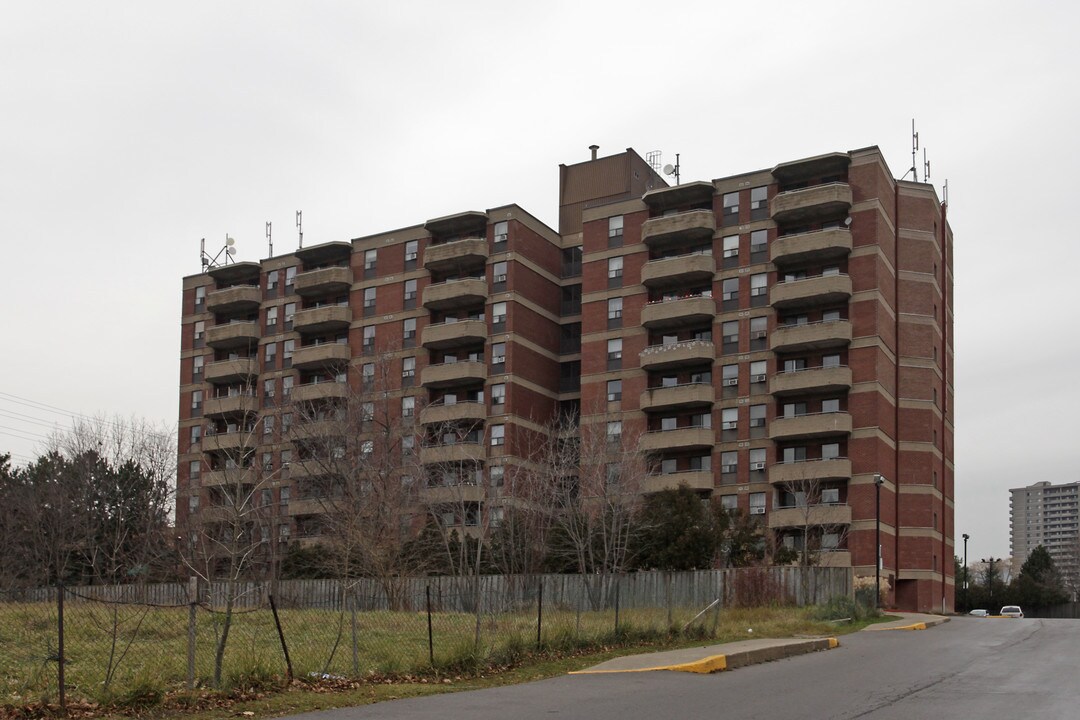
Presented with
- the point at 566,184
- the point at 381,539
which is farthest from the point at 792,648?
the point at 566,184

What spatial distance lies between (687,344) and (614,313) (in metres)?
6.65

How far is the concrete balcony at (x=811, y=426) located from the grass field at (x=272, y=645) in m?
32.1

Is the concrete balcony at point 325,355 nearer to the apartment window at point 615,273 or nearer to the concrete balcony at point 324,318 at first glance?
the concrete balcony at point 324,318

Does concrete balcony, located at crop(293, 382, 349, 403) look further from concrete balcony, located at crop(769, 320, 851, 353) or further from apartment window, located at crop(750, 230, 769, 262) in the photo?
concrete balcony, located at crop(769, 320, 851, 353)

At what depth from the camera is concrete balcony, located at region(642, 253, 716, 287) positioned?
236 ft

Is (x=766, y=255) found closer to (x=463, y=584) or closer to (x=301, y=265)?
(x=463, y=584)

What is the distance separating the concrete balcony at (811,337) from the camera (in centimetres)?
6621

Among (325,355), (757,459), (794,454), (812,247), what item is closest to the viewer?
(812,247)

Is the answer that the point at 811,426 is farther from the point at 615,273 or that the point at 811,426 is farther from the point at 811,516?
the point at 615,273

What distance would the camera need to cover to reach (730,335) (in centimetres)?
7181

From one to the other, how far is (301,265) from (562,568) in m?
41.3

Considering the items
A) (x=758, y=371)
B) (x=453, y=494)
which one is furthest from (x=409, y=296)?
(x=758, y=371)

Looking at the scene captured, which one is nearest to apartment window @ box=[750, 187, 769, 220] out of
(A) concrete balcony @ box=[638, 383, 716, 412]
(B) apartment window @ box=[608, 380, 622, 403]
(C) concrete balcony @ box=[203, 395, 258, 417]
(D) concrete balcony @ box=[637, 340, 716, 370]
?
(D) concrete balcony @ box=[637, 340, 716, 370]

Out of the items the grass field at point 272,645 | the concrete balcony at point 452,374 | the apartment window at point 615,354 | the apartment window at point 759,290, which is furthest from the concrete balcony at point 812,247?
the grass field at point 272,645
